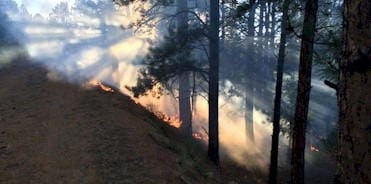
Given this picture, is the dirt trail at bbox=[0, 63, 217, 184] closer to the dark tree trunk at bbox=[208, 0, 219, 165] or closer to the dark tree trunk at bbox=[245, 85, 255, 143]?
the dark tree trunk at bbox=[208, 0, 219, 165]

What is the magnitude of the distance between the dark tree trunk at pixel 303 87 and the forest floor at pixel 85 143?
109 inches

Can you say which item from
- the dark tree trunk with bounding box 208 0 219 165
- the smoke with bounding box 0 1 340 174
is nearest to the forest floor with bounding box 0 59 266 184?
the dark tree trunk with bounding box 208 0 219 165

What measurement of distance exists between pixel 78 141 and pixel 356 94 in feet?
33.1

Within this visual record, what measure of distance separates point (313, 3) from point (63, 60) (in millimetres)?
20862

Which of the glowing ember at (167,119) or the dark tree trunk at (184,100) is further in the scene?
the dark tree trunk at (184,100)

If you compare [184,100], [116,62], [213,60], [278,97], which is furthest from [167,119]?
[116,62]

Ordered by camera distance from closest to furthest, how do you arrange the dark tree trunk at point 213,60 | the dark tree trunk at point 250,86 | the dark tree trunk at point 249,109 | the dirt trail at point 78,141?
the dirt trail at point 78,141 < the dark tree trunk at point 213,60 < the dark tree trunk at point 250,86 < the dark tree trunk at point 249,109

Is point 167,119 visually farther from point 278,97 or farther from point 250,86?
point 278,97

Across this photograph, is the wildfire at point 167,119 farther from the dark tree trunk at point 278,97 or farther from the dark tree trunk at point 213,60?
the dark tree trunk at point 278,97

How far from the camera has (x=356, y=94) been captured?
112 inches

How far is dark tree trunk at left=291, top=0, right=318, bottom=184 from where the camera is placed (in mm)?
9352

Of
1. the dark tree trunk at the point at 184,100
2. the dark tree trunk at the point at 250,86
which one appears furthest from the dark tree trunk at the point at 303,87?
the dark tree trunk at the point at 250,86

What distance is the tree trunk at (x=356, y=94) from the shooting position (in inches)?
109

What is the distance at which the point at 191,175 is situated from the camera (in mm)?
11359
